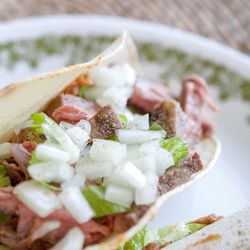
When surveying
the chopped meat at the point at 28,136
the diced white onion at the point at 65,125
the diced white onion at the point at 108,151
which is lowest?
the chopped meat at the point at 28,136

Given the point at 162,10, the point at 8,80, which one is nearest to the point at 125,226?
the point at 8,80

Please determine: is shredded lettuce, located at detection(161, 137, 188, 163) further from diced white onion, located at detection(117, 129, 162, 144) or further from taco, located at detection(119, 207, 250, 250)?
taco, located at detection(119, 207, 250, 250)

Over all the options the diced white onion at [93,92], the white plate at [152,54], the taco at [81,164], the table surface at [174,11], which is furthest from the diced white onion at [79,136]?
the table surface at [174,11]

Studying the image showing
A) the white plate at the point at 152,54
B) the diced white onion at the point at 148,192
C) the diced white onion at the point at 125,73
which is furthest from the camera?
the white plate at the point at 152,54

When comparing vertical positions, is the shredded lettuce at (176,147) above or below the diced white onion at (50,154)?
above

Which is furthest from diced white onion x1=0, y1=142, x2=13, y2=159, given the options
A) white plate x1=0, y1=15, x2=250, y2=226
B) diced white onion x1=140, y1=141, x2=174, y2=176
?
white plate x1=0, y1=15, x2=250, y2=226

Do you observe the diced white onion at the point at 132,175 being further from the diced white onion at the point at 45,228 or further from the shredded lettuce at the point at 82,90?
the shredded lettuce at the point at 82,90

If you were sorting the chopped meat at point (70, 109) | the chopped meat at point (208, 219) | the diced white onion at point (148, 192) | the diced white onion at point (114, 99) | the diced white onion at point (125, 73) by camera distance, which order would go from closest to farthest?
1. the diced white onion at point (148, 192)
2. the chopped meat at point (70, 109)
3. the chopped meat at point (208, 219)
4. the diced white onion at point (114, 99)
5. the diced white onion at point (125, 73)
